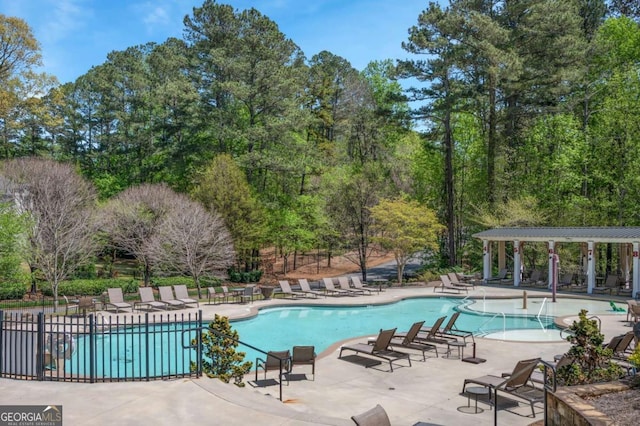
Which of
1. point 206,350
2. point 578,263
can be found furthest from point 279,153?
point 206,350

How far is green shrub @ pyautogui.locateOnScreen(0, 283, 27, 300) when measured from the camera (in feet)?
72.8

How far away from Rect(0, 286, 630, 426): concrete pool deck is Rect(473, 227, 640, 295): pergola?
14.3m

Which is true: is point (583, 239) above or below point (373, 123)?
below

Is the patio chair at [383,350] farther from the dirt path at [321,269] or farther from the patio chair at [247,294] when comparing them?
the dirt path at [321,269]

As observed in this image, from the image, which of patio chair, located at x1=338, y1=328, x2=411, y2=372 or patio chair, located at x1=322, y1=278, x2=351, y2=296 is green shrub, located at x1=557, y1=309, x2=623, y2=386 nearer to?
patio chair, located at x1=338, y1=328, x2=411, y2=372

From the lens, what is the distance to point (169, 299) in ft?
68.1

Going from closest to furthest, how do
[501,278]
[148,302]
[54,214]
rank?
1. [148,302]
2. [54,214]
3. [501,278]

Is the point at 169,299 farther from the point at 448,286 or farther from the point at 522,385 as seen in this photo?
the point at 522,385

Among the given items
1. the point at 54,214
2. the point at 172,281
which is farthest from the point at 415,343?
the point at 54,214

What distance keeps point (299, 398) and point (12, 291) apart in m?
18.6

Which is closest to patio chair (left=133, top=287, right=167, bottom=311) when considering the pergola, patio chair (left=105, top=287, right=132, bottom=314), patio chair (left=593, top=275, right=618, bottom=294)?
patio chair (left=105, top=287, right=132, bottom=314)

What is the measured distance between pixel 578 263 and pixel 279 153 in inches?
837

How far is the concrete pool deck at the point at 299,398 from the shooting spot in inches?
277

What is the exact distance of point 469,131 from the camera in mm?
41750
